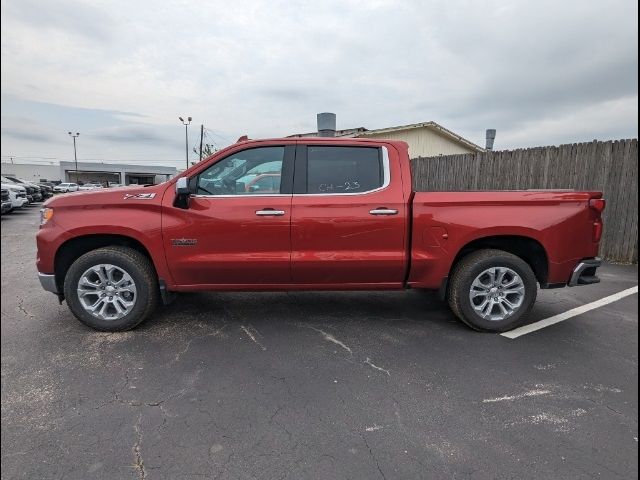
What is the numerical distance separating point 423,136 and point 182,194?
1675 cm

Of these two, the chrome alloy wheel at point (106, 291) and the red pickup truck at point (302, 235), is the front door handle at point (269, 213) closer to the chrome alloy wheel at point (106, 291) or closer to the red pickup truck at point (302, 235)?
the red pickup truck at point (302, 235)

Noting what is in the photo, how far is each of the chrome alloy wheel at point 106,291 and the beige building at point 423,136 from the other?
1361cm

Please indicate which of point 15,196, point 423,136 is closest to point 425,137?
point 423,136

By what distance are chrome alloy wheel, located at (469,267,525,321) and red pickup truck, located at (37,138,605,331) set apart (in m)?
0.01

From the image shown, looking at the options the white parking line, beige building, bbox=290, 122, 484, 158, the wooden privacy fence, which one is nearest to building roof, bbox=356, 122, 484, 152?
beige building, bbox=290, 122, 484, 158

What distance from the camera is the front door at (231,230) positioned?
3588mm

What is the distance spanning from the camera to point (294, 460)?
6.98 feet

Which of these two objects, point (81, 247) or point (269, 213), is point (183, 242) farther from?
point (81, 247)

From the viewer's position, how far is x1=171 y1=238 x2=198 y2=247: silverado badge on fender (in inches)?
142

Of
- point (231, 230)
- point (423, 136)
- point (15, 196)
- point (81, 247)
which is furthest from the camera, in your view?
point (423, 136)

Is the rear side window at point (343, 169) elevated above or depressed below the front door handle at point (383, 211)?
above

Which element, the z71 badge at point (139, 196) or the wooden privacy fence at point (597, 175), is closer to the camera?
the z71 badge at point (139, 196)

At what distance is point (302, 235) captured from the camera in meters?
3.64

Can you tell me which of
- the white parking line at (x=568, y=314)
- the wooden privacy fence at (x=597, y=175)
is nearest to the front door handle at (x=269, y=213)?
the white parking line at (x=568, y=314)
